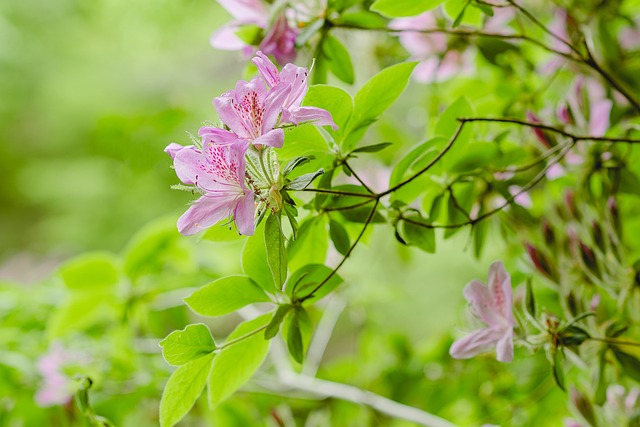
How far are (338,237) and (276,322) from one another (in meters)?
0.07

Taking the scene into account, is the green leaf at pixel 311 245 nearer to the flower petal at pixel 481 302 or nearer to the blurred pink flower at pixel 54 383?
the flower petal at pixel 481 302

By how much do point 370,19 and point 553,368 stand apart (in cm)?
27

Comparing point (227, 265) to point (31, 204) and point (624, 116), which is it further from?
point (31, 204)

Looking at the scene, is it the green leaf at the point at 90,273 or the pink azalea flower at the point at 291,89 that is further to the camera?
the green leaf at the point at 90,273

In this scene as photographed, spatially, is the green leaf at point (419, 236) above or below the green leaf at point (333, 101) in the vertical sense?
below

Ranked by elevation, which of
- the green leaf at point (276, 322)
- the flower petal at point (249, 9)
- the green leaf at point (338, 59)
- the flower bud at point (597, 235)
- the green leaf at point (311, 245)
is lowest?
the flower bud at point (597, 235)

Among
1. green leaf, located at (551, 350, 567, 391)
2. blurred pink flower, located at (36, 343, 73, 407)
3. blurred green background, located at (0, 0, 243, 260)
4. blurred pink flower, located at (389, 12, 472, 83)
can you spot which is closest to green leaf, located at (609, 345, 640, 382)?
green leaf, located at (551, 350, 567, 391)

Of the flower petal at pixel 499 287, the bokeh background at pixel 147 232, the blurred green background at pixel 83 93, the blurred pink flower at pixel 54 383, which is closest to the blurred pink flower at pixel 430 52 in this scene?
the bokeh background at pixel 147 232

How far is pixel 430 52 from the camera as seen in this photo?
2.02ft

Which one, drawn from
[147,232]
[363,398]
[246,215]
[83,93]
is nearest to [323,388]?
[363,398]

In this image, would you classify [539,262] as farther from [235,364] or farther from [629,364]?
[235,364]

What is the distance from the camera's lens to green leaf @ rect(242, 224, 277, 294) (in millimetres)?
384

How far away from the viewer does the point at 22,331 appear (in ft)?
2.55

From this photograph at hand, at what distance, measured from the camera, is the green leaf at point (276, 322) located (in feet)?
1.17
